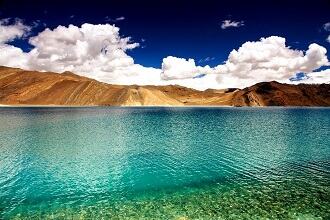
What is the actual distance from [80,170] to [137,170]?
538cm

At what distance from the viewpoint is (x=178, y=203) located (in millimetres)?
21172

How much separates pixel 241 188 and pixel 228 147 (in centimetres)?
1901

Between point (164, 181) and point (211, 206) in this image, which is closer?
point (211, 206)

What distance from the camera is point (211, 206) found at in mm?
20453

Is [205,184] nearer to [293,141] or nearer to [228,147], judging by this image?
[228,147]

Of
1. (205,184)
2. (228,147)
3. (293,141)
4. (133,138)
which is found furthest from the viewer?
(133,138)

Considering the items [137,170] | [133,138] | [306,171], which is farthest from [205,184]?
[133,138]

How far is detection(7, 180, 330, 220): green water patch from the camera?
62.2ft

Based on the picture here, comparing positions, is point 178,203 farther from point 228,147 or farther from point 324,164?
point 228,147

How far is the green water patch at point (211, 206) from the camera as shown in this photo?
19.0 m

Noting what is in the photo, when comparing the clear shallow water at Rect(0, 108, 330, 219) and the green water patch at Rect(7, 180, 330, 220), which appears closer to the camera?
the green water patch at Rect(7, 180, 330, 220)

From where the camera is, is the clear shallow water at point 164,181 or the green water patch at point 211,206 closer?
the green water patch at point 211,206

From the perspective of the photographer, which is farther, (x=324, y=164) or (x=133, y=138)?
(x=133, y=138)

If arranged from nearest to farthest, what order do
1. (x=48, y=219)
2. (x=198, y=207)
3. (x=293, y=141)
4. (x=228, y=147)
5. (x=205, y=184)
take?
(x=48, y=219), (x=198, y=207), (x=205, y=184), (x=228, y=147), (x=293, y=141)
